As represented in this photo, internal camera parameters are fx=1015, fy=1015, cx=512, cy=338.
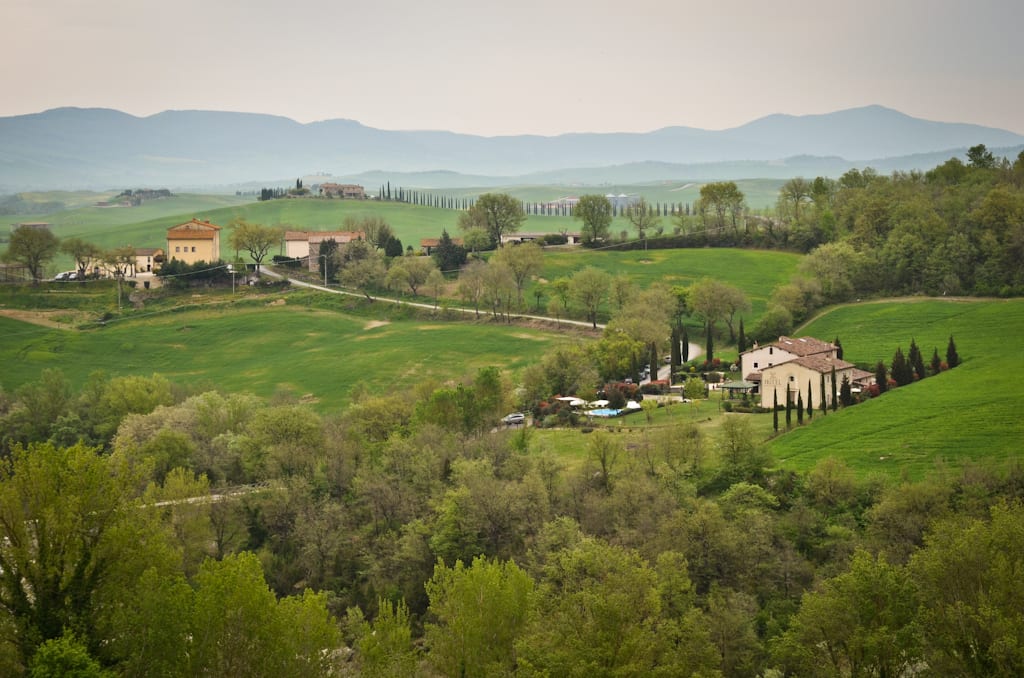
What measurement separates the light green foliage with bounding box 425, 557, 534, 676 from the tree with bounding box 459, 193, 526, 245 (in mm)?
102140

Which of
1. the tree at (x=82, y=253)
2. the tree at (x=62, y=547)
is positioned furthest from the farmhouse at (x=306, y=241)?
the tree at (x=62, y=547)

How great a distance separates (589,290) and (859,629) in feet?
218

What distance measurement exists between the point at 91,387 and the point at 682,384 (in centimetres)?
4275

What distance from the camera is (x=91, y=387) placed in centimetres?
7388

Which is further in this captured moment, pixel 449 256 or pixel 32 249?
pixel 449 256

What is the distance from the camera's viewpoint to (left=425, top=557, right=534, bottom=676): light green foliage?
31.4m

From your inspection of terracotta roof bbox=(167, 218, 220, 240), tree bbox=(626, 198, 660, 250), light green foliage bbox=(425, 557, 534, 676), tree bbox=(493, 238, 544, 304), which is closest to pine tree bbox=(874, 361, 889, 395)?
light green foliage bbox=(425, 557, 534, 676)

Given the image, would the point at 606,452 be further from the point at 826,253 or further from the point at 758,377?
the point at 826,253

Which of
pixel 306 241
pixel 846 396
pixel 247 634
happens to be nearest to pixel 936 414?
pixel 846 396

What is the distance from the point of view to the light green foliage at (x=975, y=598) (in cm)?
2639

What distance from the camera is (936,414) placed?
177 ft

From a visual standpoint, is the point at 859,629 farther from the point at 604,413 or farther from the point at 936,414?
the point at 604,413

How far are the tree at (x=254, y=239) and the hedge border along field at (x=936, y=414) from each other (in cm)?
7091

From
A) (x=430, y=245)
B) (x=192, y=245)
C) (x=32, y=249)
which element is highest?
(x=32, y=249)
